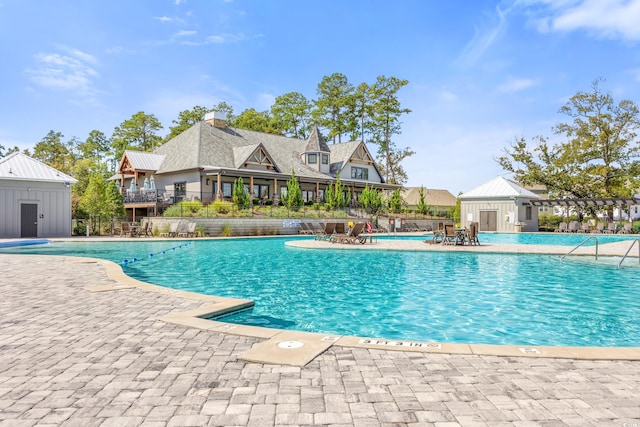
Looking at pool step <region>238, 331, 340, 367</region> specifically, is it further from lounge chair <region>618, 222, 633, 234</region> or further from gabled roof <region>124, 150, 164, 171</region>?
lounge chair <region>618, 222, 633, 234</region>

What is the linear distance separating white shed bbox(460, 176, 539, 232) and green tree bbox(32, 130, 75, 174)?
2082 inches

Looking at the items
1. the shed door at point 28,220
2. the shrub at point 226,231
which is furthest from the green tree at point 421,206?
the shed door at point 28,220

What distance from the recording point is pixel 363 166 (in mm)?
44000

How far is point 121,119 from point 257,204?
90.0 ft

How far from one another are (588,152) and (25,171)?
4659 cm

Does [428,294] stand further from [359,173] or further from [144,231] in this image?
[359,173]

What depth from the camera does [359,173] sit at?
43.8 meters

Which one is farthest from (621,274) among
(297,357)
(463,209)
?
(463,209)

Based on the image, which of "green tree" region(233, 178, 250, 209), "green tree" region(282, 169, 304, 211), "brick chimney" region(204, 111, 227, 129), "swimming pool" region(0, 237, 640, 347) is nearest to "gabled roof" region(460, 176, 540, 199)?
"green tree" region(282, 169, 304, 211)

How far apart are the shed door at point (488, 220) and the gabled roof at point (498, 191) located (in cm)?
156

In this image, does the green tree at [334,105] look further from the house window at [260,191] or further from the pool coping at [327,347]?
the pool coping at [327,347]

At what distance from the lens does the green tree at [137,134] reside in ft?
162

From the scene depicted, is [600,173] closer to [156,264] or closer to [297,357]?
[156,264]

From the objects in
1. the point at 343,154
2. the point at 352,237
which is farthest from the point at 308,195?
the point at 352,237
